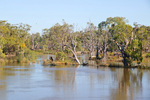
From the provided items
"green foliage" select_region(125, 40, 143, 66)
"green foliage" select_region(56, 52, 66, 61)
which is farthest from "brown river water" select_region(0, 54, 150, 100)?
"green foliage" select_region(56, 52, 66, 61)

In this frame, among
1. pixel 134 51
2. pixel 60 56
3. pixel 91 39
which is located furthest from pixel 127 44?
pixel 91 39

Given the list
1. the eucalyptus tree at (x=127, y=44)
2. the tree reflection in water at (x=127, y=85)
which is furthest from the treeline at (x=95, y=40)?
the tree reflection in water at (x=127, y=85)

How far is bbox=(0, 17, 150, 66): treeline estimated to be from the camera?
4388 cm

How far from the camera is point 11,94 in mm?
23844

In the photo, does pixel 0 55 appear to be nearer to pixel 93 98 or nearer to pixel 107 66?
pixel 107 66

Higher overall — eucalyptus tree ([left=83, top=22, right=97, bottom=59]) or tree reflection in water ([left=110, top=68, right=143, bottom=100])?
eucalyptus tree ([left=83, top=22, right=97, bottom=59])

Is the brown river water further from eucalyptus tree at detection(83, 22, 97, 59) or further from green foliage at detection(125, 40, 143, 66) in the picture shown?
eucalyptus tree at detection(83, 22, 97, 59)

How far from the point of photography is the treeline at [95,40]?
4388 centimetres

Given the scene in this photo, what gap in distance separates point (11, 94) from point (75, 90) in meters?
6.44

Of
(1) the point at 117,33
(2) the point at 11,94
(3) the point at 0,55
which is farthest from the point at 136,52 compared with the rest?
(3) the point at 0,55

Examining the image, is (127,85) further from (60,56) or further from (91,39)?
(91,39)

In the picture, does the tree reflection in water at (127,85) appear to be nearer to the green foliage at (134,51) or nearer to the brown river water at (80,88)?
the brown river water at (80,88)

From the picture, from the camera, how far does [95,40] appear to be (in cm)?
7288

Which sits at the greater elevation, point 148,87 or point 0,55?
point 0,55
